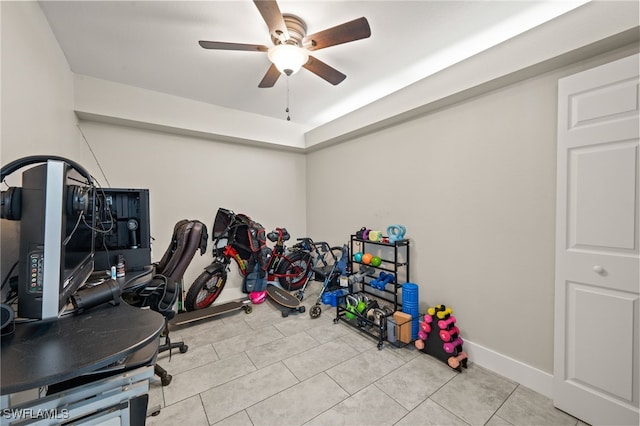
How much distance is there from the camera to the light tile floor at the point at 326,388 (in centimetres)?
166

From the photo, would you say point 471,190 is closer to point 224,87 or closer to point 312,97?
point 312,97

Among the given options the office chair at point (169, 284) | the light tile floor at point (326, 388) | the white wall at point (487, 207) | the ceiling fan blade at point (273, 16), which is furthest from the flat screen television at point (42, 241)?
the white wall at point (487, 207)

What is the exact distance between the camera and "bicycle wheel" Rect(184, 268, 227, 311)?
315 cm

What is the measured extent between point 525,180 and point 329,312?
102 inches

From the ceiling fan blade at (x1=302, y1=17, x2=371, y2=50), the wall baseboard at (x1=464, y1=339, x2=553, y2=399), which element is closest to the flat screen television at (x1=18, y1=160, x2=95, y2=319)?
the ceiling fan blade at (x1=302, y1=17, x2=371, y2=50)

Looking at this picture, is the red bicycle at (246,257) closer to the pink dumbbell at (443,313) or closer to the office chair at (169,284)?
the office chair at (169,284)

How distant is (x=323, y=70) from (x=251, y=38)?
696 mm

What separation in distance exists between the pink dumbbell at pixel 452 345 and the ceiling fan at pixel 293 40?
2598 millimetres

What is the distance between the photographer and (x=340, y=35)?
1740 millimetres

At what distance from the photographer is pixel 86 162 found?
9.65 feet

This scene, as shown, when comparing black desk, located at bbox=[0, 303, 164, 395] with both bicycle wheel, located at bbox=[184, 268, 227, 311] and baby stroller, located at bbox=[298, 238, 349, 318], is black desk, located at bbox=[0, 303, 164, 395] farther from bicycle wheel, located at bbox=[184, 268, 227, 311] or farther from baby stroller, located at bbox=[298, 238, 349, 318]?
baby stroller, located at bbox=[298, 238, 349, 318]

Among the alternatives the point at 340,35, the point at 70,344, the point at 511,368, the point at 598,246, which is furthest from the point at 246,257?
the point at 598,246

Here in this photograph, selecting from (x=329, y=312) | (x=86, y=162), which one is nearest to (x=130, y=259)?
(x=86, y=162)

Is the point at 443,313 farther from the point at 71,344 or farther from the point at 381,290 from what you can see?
the point at 71,344
